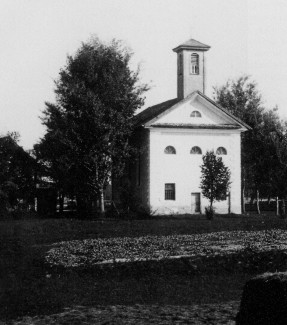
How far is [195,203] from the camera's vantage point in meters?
41.0

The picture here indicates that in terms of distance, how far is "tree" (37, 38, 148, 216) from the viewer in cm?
3747

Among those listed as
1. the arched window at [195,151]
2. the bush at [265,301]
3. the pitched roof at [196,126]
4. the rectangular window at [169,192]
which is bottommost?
the bush at [265,301]

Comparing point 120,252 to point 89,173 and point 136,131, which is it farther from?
point 136,131

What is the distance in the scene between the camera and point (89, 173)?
127 ft

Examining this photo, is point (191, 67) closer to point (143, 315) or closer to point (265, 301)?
point (143, 315)

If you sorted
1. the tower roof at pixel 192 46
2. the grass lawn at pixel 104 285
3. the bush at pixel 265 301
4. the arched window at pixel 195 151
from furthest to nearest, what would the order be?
1. the tower roof at pixel 192 46
2. the arched window at pixel 195 151
3. the grass lawn at pixel 104 285
4. the bush at pixel 265 301

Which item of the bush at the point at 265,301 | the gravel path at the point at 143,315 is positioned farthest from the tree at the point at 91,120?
the bush at the point at 265,301

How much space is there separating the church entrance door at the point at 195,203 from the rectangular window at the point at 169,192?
147 centimetres

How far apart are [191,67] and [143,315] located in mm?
35632

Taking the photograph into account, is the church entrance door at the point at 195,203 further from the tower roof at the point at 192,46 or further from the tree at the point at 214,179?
the tower roof at the point at 192,46

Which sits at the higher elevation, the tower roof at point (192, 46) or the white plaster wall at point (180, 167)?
the tower roof at point (192, 46)

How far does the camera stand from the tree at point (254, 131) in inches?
1816

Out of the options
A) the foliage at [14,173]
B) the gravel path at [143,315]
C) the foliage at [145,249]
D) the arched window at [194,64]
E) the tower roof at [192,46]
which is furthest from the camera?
the arched window at [194,64]

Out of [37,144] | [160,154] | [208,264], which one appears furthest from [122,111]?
[208,264]
